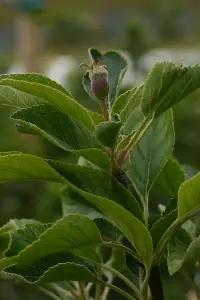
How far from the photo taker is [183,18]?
5930 millimetres

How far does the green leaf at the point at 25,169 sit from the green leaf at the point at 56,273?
0.18ft

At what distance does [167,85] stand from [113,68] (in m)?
0.12

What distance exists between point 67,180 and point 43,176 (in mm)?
16

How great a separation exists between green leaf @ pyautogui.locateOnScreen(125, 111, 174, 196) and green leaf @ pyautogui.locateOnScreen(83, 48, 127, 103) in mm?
51

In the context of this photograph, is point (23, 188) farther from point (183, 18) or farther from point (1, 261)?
point (183, 18)

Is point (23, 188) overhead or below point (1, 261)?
below

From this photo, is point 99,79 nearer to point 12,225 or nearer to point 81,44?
point 12,225

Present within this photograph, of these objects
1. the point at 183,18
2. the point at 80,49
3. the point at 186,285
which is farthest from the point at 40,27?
the point at 186,285

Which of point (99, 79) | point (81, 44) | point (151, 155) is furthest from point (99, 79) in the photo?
point (81, 44)

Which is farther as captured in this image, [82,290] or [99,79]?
[82,290]

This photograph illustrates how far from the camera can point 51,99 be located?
1.40ft

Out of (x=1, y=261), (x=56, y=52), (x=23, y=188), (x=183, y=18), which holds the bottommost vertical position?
(x=23, y=188)

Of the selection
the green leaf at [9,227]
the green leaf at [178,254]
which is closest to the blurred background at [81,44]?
the green leaf at [9,227]

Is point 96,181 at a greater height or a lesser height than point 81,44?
lesser
